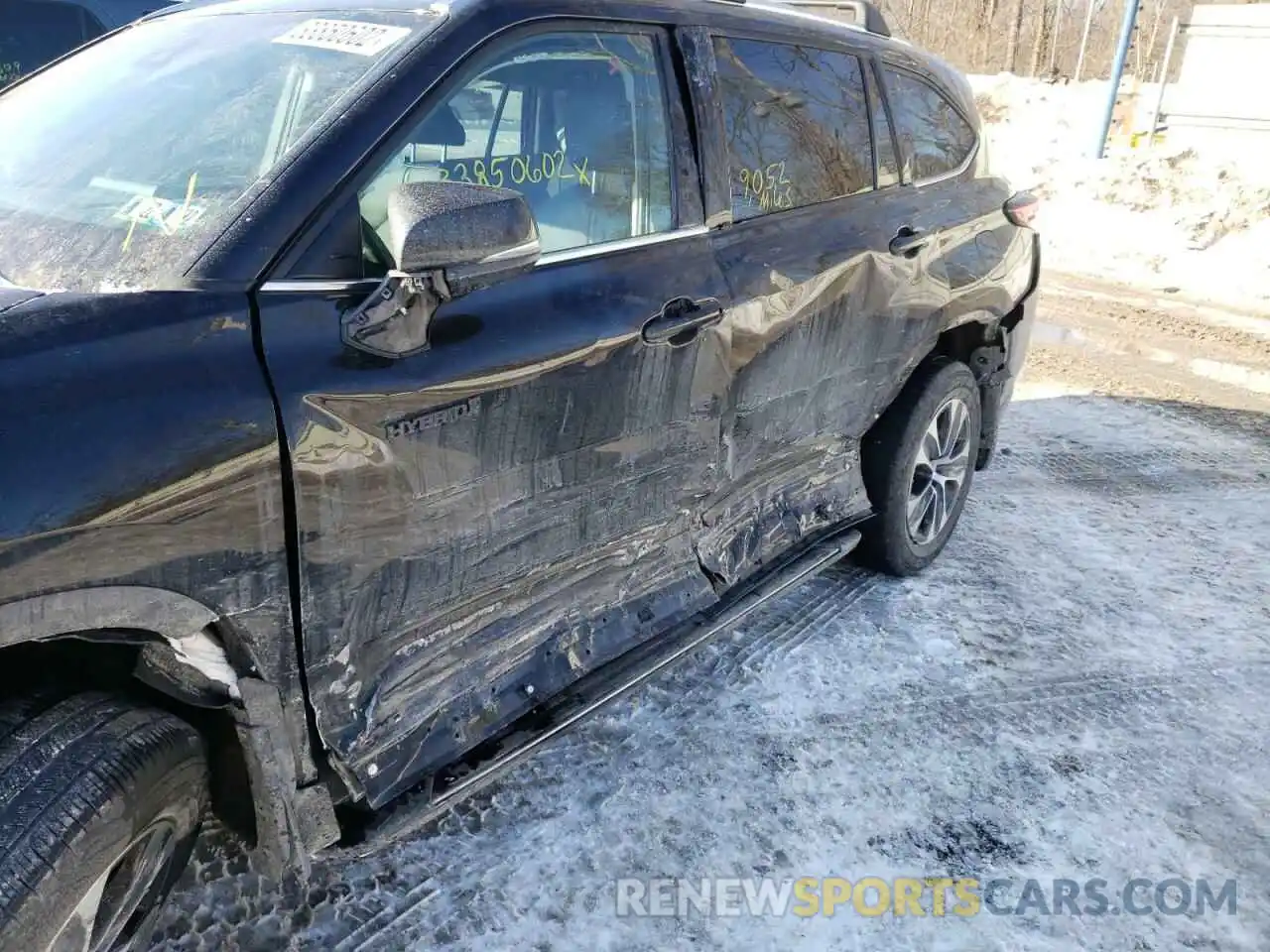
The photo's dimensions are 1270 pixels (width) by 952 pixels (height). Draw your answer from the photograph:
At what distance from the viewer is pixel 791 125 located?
10.1 feet

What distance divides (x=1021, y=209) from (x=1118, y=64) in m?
11.5

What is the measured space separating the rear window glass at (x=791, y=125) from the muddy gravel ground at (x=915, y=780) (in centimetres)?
154

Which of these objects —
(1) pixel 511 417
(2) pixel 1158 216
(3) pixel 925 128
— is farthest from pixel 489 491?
(2) pixel 1158 216

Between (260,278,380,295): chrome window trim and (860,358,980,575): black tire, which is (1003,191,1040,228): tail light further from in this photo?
(260,278,380,295): chrome window trim

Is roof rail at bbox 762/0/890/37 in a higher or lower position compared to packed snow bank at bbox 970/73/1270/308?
higher

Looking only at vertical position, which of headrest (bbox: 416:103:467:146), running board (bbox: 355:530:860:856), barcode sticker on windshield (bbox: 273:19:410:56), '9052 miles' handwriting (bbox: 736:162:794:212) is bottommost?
running board (bbox: 355:530:860:856)

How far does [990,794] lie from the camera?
9.36ft

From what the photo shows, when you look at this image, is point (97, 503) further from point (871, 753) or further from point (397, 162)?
point (871, 753)

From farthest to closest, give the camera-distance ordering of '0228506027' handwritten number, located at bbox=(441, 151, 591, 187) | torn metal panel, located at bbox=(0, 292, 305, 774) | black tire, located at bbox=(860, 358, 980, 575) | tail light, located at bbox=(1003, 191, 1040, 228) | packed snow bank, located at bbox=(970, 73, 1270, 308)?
1. packed snow bank, located at bbox=(970, 73, 1270, 308)
2. tail light, located at bbox=(1003, 191, 1040, 228)
3. black tire, located at bbox=(860, 358, 980, 575)
4. '0228506027' handwritten number, located at bbox=(441, 151, 591, 187)
5. torn metal panel, located at bbox=(0, 292, 305, 774)

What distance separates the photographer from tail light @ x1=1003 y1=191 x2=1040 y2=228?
13.6ft

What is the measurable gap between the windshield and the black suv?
0.03ft

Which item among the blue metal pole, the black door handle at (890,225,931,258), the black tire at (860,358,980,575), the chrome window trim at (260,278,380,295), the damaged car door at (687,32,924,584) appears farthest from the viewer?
the blue metal pole

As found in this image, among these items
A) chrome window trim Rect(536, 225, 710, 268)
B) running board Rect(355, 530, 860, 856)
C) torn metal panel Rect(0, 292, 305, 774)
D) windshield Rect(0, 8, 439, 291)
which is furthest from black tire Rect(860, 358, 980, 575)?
torn metal panel Rect(0, 292, 305, 774)

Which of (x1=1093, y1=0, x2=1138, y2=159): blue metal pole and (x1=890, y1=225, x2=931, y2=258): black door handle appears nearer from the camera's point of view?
(x1=890, y1=225, x2=931, y2=258): black door handle
